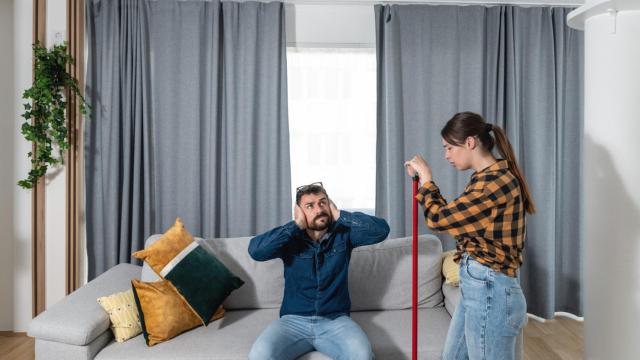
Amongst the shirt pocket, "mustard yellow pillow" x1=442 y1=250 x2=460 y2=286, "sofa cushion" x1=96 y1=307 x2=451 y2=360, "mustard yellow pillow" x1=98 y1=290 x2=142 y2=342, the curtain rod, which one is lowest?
"sofa cushion" x1=96 y1=307 x2=451 y2=360

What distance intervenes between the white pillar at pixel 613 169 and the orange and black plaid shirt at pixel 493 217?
2.95 feet

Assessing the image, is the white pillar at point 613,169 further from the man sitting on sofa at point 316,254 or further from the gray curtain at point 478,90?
the gray curtain at point 478,90

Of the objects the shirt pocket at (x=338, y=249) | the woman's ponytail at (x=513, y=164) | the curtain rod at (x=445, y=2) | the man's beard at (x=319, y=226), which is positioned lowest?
the shirt pocket at (x=338, y=249)

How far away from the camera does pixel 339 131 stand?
155 inches

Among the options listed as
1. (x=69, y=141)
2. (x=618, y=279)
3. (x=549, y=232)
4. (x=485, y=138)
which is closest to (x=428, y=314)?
(x=618, y=279)

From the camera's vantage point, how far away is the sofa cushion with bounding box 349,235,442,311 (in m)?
2.91

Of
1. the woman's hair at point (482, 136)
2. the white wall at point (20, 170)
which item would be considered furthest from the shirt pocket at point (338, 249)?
the white wall at point (20, 170)

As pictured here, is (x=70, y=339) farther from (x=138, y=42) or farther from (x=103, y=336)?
(x=138, y=42)

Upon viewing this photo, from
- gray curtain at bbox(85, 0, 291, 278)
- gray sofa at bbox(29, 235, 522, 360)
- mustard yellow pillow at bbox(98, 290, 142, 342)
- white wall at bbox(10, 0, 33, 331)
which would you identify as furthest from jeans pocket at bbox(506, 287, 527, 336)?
white wall at bbox(10, 0, 33, 331)

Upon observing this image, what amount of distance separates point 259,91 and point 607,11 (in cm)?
219

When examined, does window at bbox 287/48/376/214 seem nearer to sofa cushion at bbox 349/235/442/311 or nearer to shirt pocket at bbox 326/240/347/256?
sofa cushion at bbox 349/235/442/311

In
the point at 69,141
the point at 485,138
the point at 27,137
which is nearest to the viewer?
the point at 485,138

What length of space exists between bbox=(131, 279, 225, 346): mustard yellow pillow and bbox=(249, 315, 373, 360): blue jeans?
17.7 inches

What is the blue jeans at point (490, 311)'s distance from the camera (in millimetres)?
1851
